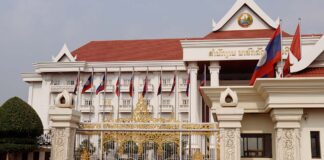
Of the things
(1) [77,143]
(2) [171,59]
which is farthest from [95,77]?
(1) [77,143]

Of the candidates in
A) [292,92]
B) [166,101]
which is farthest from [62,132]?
[166,101]

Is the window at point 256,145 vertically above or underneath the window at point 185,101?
underneath

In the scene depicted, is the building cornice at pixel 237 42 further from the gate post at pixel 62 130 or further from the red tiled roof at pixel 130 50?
the gate post at pixel 62 130

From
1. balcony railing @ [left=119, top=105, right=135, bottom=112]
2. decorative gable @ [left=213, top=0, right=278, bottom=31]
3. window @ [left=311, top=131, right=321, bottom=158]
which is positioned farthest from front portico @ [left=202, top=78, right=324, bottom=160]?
balcony railing @ [left=119, top=105, right=135, bottom=112]

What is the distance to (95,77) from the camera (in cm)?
3425

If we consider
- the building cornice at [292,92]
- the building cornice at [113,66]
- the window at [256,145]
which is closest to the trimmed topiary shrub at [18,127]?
the window at [256,145]

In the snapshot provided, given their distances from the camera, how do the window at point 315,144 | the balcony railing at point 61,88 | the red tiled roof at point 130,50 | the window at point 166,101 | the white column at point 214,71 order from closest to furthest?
1. the window at point 315,144
2. the white column at point 214,71
3. the red tiled roof at point 130,50
4. the window at point 166,101
5. the balcony railing at point 61,88

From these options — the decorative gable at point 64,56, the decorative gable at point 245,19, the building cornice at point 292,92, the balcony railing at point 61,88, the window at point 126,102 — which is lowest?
→ the building cornice at point 292,92

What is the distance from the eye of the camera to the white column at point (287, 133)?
7945 millimetres

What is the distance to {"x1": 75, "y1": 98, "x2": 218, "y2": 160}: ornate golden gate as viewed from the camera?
8.12 m

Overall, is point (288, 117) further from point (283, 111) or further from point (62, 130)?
point (62, 130)

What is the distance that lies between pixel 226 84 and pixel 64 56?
48.6 ft

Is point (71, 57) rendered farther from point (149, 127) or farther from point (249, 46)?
point (149, 127)

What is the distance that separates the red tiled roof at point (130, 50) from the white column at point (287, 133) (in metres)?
24.0
